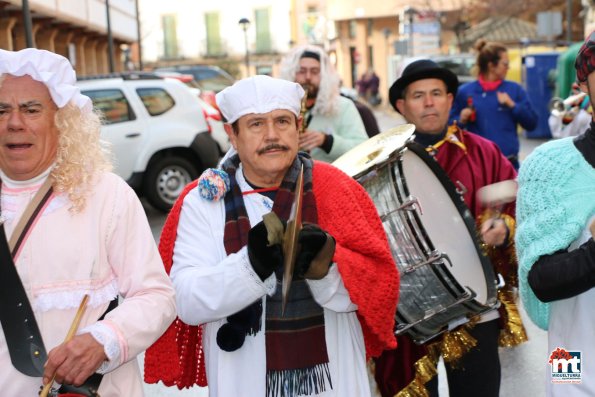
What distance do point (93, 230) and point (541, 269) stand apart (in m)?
1.21

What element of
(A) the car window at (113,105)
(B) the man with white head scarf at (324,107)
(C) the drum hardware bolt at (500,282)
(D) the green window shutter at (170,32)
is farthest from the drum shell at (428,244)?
(D) the green window shutter at (170,32)

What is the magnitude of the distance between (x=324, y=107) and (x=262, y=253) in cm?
304

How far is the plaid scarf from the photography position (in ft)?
8.32

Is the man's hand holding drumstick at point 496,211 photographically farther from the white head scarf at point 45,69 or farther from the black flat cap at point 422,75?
the white head scarf at point 45,69

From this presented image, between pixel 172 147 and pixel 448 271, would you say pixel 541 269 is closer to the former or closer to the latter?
pixel 448 271

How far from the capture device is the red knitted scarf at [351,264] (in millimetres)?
2541

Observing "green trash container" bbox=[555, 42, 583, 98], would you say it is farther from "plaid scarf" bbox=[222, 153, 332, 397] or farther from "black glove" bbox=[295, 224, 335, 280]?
"black glove" bbox=[295, 224, 335, 280]

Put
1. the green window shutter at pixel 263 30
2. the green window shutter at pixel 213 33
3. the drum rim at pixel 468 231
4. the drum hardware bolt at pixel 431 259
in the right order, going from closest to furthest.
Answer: the drum hardware bolt at pixel 431 259
the drum rim at pixel 468 231
the green window shutter at pixel 263 30
the green window shutter at pixel 213 33

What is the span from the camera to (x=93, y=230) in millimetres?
2361

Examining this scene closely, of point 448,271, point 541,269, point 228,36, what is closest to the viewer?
point 541,269

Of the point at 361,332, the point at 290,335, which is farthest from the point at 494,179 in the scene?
the point at 290,335

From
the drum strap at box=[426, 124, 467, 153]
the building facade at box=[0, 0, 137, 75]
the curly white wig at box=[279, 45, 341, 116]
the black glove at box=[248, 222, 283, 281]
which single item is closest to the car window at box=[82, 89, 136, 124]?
the building facade at box=[0, 0, 137, 75]

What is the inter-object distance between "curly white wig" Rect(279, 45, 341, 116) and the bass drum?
1.75m

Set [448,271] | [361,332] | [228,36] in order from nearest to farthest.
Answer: [361,332]
[448,271]
[228,36]
